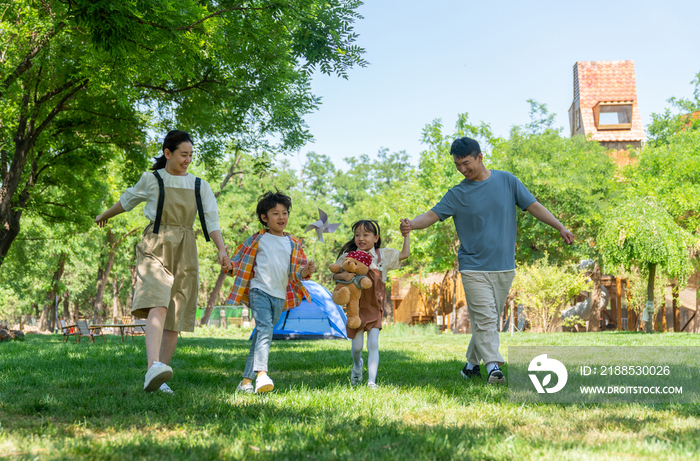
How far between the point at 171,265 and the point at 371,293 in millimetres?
1733

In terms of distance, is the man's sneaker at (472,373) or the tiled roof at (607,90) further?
the tiled roof at (607,90)

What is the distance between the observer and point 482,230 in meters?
5.20

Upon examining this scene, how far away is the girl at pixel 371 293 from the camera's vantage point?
4.89 m

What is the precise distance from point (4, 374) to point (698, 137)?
27912mm

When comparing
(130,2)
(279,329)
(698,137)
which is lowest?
(279,329)

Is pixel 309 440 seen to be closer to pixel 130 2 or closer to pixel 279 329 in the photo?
pixel 130 2

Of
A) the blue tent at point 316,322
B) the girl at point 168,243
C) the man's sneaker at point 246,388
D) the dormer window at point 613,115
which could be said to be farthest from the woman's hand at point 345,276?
the dormer window at point 613,115

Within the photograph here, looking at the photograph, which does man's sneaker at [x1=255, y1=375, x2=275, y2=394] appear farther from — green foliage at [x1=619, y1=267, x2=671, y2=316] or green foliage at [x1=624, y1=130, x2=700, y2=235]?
green foliage at [x1=619, y1=267, x2=671, y2=316]

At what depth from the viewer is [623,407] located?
3.58m

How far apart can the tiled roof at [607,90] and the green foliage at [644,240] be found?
76.5ft

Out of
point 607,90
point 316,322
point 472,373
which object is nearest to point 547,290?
point 316,322

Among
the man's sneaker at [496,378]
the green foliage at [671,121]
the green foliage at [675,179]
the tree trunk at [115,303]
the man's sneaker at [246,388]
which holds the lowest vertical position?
the tree trunk at [115,303]

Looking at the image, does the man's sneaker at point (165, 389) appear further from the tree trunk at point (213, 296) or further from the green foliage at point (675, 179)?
the tree trunk at point (213, 296)

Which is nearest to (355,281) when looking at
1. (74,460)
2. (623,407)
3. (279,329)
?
(623,407)
